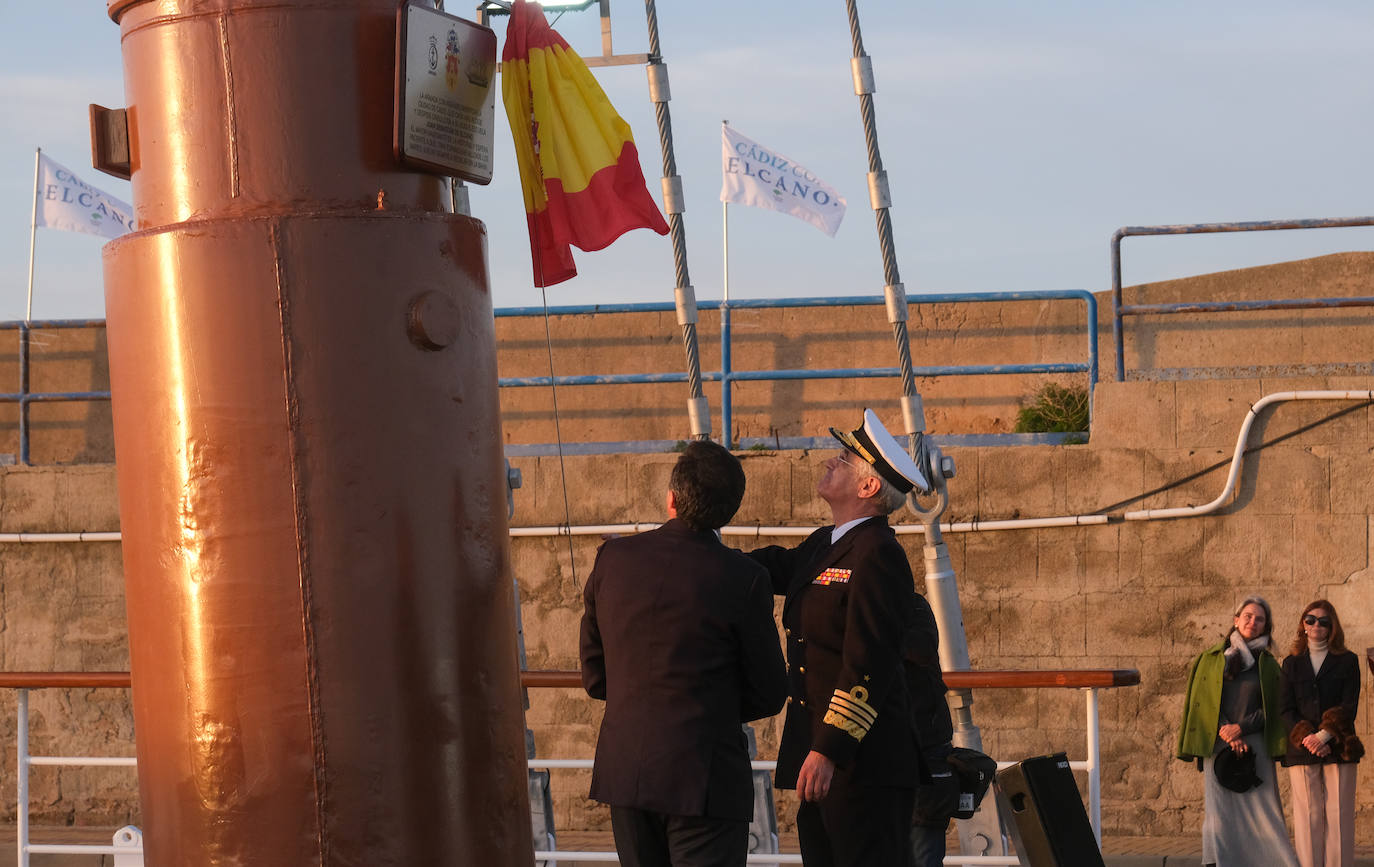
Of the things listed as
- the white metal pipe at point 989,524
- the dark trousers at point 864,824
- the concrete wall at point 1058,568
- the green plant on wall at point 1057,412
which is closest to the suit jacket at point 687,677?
the dark trousers at point 864,824

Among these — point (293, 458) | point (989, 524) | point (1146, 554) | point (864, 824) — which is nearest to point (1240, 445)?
point (1146, 554)

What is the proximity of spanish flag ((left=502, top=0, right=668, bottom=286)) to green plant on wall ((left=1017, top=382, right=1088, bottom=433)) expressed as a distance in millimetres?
7131

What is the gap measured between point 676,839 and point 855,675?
0.58 metres

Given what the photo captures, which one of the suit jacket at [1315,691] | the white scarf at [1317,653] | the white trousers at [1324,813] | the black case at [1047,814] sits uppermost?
the black case at [1047,814]

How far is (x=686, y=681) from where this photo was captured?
11.9 ft

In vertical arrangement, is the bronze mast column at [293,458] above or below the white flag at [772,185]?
below

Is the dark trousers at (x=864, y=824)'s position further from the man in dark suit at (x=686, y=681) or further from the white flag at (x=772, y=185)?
the white flag at (x=772, y=185)

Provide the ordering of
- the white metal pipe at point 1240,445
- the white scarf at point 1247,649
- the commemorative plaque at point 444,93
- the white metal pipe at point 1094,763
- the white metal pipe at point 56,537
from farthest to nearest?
1. the white metal pipe at point 56,537
2. the white metal pipe at point 1240,445
3. the white scarf at point 1247,649
4. the white metal pipe at point 1094,763
5. the commemorative plaque at point 444,93

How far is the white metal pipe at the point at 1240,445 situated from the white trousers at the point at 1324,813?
4.90 feet

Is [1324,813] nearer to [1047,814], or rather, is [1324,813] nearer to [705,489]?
[1047,814]

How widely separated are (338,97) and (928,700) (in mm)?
2345

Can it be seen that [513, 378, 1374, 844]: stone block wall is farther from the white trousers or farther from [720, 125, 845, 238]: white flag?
[720, 125, 845, 238]: white flag

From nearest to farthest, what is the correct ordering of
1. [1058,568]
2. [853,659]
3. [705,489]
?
[705,489] → [853,659] → [1058,568]

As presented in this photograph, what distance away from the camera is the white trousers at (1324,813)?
7.98 m
